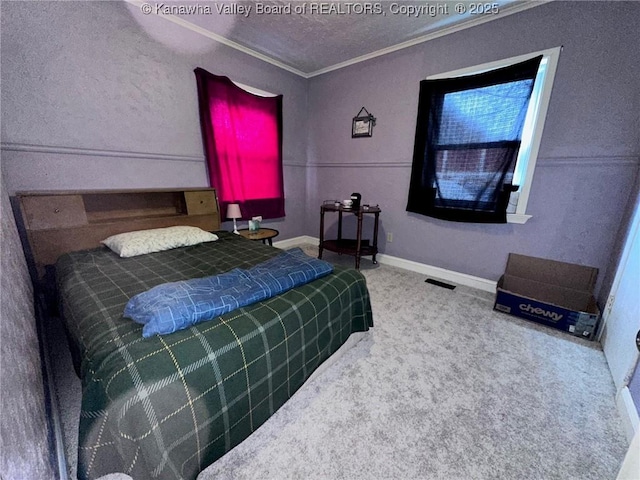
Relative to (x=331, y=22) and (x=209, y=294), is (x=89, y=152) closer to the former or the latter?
(x=209, y=294)

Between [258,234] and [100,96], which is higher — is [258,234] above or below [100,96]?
below

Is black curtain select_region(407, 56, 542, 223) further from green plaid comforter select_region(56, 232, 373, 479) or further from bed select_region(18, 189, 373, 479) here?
green plaid comforter select_region(56, 232, 373, 479)

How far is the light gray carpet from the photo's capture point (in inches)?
40.4

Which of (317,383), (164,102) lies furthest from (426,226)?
(164,102)

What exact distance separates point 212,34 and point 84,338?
3.03 m

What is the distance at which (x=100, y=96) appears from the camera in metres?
2.07

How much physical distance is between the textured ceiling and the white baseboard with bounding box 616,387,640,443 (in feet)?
9.33

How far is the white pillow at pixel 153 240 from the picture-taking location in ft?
5.95

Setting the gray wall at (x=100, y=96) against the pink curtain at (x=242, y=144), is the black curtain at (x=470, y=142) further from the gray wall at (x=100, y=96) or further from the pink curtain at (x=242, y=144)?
the gray wall at (x=100, y=96)

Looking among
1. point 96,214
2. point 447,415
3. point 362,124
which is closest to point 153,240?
point 96,214

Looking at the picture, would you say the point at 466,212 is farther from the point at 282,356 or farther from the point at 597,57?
the point at 282,356

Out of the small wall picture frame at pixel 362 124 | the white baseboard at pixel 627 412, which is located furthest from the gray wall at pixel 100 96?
the white baseboard at pixel 627 412

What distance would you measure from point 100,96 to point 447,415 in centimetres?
336

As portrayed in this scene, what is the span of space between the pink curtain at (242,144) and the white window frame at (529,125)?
2.28 metres
